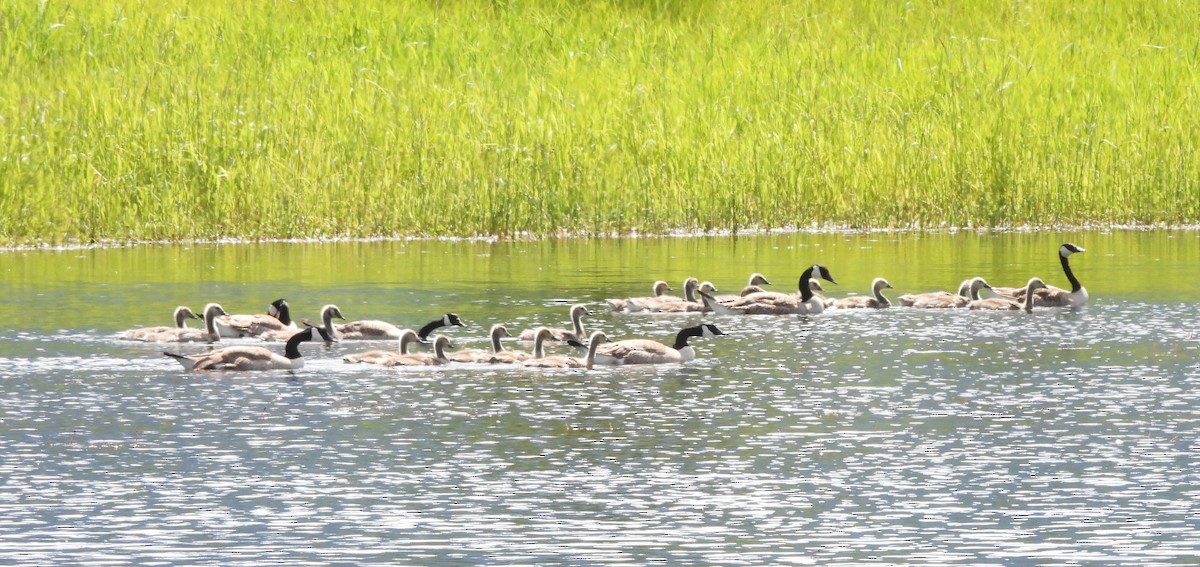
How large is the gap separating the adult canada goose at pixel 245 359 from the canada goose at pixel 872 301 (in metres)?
7.14

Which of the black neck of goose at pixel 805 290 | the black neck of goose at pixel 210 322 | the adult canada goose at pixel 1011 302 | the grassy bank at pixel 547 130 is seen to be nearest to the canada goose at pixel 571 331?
the black neck of goose at pixel 805 290

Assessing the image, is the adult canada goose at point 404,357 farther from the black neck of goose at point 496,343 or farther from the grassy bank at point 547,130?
the grassy bank at point 547,130

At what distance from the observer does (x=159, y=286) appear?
78.3 ft

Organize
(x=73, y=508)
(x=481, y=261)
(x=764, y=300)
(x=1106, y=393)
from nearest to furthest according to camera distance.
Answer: (x=73, y=508) < (x=1106, y=393) < (x=764, y=300) < (x=481, y=261)

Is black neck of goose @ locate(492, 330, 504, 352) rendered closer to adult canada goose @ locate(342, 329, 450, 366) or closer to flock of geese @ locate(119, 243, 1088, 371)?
flock of geese @ locate(119, 243, 1088, 371)

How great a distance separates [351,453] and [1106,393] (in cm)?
594

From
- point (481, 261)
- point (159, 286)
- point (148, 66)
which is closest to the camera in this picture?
point (159, 286)

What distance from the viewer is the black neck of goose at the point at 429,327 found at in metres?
19.5

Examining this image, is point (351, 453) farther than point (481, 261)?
No

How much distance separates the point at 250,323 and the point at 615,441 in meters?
7.15

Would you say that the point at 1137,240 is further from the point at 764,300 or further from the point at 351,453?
the point at 351,453

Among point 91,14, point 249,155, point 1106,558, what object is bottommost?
point 1106,558

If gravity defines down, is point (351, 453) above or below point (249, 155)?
below

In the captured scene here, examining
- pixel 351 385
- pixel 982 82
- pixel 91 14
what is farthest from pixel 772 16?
pixel 351 385
